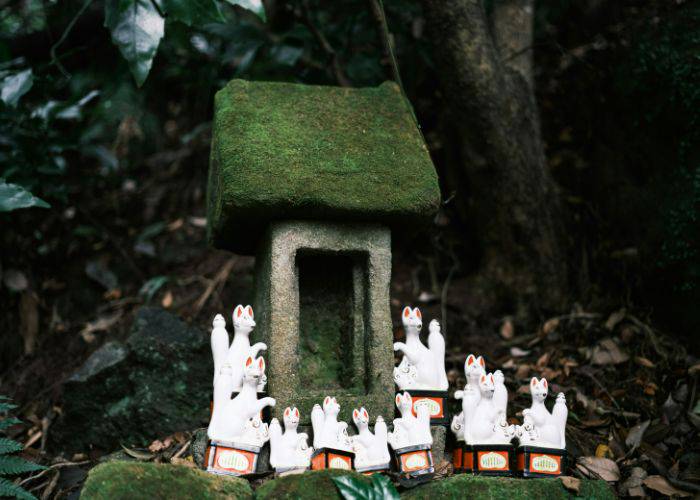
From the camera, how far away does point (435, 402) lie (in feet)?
9.70

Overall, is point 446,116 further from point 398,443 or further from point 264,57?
point 398,443

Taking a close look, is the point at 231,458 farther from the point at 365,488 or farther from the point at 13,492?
the point at 13,492

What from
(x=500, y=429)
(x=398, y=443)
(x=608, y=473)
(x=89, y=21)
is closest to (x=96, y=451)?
(x=398, y=443)

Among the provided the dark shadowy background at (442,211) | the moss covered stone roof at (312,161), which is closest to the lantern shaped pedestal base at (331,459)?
the moss covered stone roof at (312,161)

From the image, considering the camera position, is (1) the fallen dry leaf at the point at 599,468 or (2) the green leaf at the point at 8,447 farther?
(1) the fallen dry leaf at the point at 599,468

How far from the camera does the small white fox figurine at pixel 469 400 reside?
2.86 m

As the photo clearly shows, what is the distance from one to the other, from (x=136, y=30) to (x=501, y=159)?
7.85ft

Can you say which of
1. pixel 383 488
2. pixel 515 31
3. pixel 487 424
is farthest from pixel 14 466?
pixel 515 31

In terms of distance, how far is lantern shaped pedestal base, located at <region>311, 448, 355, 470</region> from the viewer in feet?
8.66

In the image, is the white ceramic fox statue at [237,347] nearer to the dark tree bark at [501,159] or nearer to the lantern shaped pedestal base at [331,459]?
the lantern shaped pedestal base at [331,459]

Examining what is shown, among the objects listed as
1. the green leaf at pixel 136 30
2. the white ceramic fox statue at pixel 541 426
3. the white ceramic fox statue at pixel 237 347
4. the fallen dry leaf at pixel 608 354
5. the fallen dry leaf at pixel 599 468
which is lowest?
the fallen dry leaf at pixel 599 468

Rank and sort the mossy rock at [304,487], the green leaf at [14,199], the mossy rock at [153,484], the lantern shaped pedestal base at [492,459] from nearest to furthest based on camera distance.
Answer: the mossy rock at [153,484] < the mossy rock at [304,487] < the lantern shaped pedestal base at [492,459] < the green leaf at [14,199]

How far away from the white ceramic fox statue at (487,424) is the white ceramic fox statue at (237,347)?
3.02 ft

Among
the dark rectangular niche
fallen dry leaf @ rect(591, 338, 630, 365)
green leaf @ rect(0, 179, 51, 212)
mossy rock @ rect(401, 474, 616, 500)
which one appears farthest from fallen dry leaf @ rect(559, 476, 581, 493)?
green leaf @ rect(0, 179, 51, 212)
